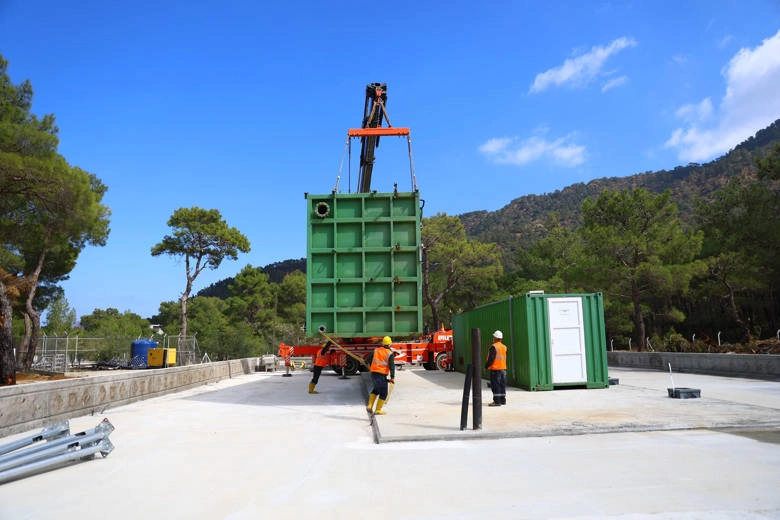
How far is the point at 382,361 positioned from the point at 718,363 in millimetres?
14042

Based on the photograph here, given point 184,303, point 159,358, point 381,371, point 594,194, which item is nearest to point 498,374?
point 381,371

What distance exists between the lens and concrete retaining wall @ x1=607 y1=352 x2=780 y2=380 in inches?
627

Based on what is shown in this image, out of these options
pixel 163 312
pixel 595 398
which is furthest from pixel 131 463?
pixel 163 312

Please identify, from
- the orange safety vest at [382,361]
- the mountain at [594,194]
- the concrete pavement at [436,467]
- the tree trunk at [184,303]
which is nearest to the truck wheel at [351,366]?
the concrete pavement at [436,467]

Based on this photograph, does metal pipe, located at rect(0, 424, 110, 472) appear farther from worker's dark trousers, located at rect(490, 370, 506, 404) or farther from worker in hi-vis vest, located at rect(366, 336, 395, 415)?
worker's dark trousers, located at rect(490, 370, 506, 404)

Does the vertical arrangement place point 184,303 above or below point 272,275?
below

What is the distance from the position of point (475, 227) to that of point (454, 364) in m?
95.3

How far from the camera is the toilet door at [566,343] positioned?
1270cm

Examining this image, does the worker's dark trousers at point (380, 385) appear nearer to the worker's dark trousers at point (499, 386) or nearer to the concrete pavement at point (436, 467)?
the concrete pavement at point (436, 467)

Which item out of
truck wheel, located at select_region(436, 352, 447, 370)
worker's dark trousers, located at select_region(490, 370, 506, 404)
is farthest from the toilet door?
truck wheel, located at select_region(436, 352, 447, 370)

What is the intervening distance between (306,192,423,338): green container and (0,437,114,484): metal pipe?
564cm

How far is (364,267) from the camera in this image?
11742 mm

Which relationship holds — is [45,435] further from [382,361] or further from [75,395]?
[382,361]

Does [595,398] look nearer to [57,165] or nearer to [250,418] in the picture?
[250,418]
